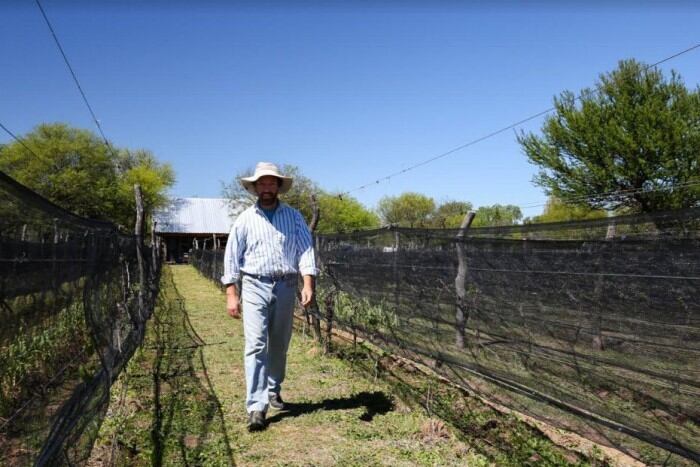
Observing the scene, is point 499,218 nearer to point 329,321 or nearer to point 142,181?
point 329,321

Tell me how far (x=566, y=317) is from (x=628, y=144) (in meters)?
17.8

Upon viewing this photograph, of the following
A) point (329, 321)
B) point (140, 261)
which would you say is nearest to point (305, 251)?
point (329, 321)

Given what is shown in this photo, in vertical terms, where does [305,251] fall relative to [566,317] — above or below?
above

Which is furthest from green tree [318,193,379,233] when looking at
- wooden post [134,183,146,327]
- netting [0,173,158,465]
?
netting [0,173,158,465]

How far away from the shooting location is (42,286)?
Answer: 2.40 metres

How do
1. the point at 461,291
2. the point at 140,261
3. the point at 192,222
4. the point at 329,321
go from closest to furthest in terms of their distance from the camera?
1. the point at 461,291
2. the point at 329,321
3. the point at 140,261
4. the point at 192,222

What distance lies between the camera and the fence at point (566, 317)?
9.80 ft

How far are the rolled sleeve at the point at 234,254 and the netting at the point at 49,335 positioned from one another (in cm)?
88

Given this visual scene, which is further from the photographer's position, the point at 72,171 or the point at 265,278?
the point at 72,171

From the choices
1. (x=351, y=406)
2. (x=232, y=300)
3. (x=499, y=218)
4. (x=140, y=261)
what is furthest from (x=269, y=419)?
(x=499, y=218)

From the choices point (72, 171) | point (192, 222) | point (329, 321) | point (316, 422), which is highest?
point (72, 171)

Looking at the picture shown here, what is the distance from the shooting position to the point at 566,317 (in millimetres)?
4016

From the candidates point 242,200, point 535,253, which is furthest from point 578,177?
point 242,200

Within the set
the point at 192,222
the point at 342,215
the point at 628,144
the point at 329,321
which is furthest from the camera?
the point at 342,215
